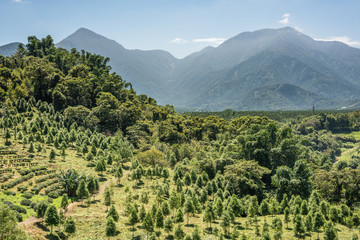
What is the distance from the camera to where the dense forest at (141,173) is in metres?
32.7

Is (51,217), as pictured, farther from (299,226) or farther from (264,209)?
(264,209)

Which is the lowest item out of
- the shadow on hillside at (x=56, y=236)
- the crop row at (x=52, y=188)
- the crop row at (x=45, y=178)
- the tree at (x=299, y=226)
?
the tree at (x=299, y=226)

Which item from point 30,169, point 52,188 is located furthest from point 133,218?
point 30,169

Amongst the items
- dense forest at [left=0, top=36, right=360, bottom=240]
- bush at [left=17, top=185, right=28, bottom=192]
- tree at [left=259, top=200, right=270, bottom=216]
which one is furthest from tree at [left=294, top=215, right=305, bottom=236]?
bush at [left=17, top=185, right=28, bottom=192]

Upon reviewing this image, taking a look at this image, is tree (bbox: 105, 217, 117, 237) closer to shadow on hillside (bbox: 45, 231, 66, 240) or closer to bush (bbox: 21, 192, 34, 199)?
shadow on hillside (bbox: 45, 231, 66, 240)

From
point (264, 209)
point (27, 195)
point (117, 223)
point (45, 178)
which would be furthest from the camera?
point (45, 178)

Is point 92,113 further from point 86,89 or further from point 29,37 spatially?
point 29,37

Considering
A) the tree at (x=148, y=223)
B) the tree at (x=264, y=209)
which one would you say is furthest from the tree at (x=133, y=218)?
the tree at (x=264, y=209)

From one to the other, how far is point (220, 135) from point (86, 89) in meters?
57.0

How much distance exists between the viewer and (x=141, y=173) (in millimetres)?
54031

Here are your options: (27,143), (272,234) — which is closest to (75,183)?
(27,143)

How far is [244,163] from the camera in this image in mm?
53281

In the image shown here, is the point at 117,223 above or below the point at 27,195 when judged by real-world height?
below

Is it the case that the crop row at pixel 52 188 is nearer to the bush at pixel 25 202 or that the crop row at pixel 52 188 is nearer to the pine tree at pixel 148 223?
the bush at pixel 25 202
